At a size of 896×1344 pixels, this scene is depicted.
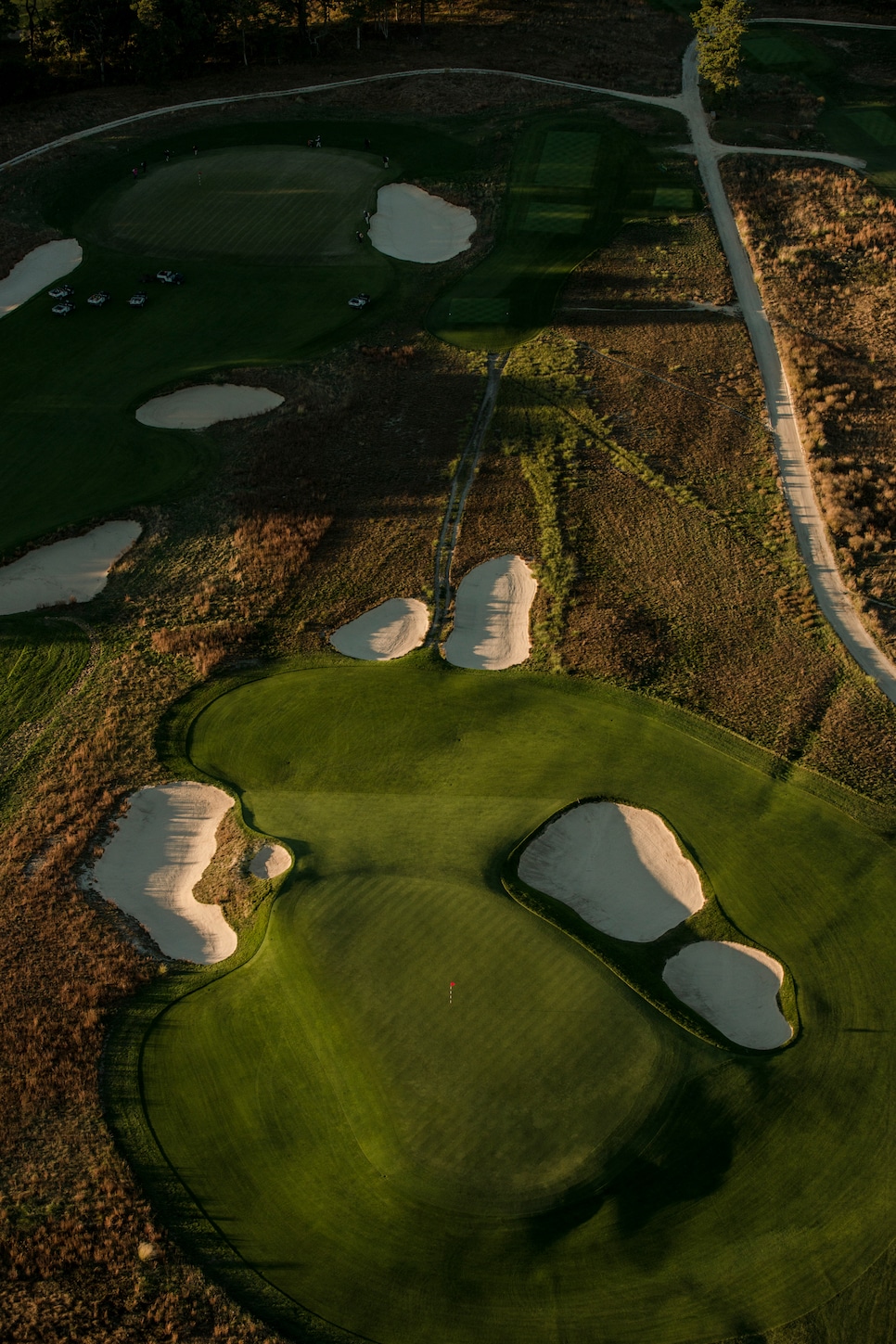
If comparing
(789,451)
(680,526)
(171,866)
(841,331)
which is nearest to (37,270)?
(680,526)

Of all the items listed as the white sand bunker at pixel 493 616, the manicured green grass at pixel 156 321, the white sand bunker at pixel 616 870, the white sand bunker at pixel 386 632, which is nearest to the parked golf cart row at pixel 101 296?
the manicured green grass at pixel 156 321

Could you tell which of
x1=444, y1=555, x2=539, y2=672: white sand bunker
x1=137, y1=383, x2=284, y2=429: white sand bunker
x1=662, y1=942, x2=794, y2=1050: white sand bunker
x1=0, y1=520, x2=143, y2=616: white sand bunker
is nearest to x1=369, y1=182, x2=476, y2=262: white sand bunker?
x1=137, y1=383, x2=284, y2=429: white sand bunker

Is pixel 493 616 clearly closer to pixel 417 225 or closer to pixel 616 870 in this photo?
Answer: pixel 616 870

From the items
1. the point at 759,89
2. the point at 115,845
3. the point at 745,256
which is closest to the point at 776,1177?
the point at 115,845

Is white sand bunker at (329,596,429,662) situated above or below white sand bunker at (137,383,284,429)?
below

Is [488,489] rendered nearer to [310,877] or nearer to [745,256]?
[310,877]

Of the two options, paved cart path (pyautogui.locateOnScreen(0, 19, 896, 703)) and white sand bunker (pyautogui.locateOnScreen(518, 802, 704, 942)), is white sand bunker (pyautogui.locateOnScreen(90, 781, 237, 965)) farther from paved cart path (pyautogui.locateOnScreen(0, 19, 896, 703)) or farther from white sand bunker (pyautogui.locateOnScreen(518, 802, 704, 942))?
paved cart path (pyautogui.locateOnScreen(0, 19, 896, 703))

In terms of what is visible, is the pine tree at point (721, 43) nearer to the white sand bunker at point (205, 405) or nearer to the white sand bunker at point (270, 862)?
the white sand bunker at point (205, 405)
